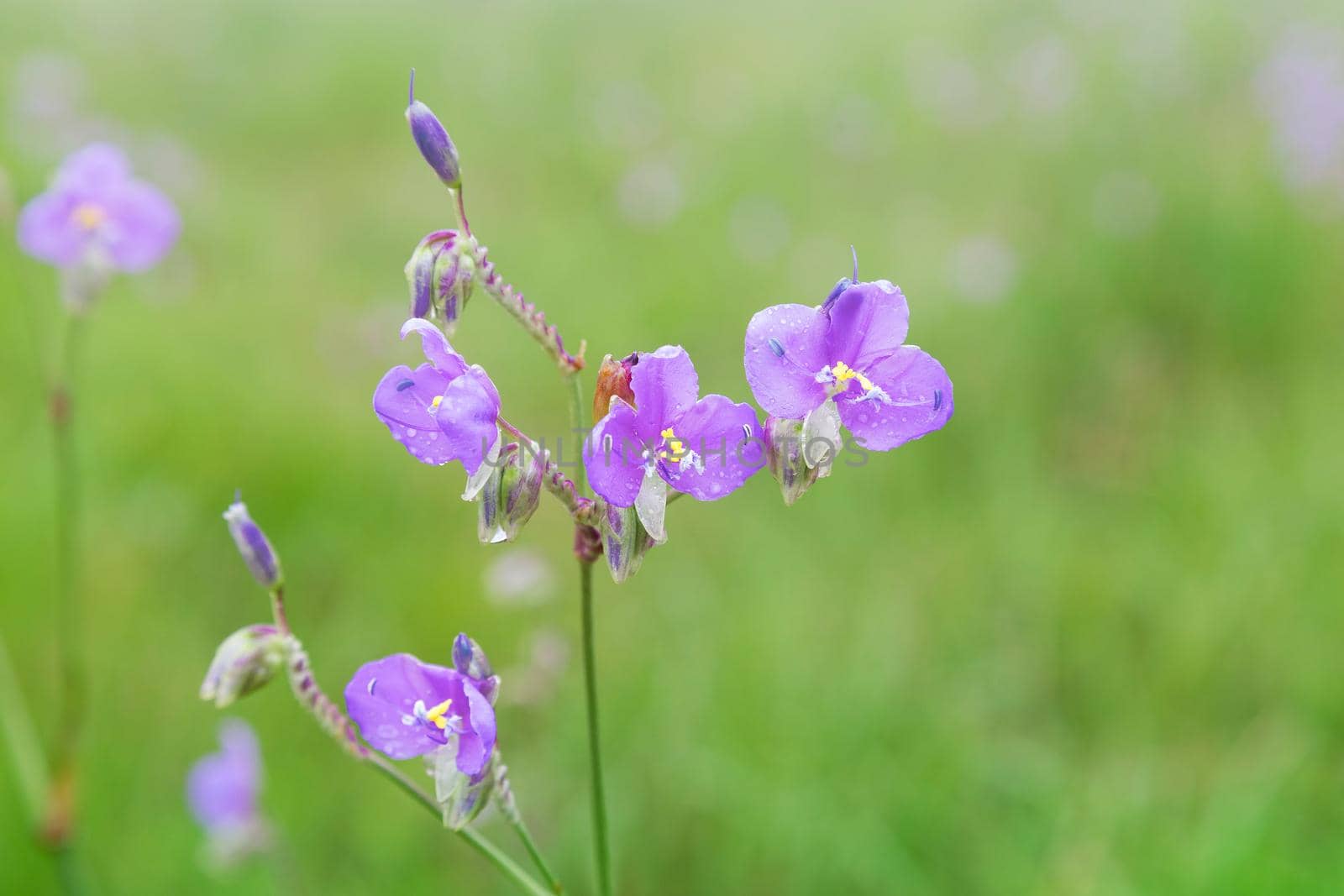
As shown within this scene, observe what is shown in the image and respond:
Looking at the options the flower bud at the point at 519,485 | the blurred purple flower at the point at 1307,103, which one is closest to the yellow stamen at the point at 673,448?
the flower bud at the point at 519,485

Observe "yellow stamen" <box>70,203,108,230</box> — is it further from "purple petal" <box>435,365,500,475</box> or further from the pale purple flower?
"purple petal" <box>435,365,500,475</box>

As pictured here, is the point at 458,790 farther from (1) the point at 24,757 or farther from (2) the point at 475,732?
(1) the point at 24,757

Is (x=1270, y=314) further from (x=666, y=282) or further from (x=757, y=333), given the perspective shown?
(x=757, y=333)

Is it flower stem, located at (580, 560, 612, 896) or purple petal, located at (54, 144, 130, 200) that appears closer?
flower stem, located at (580, 560, 612, 896)

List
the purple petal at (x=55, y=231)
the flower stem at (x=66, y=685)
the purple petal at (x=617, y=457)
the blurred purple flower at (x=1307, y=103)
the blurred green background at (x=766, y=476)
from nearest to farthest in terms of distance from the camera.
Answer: the purple petal at (x=617, y=457), the flower stem at (x=66, y=685), the purple petal at (x=55, y=231), the blurred green background at (x=766, y=476), the blurred purple flower at (x=1307, y=103)

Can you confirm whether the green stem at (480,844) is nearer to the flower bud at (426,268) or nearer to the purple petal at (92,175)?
the flower bud at (426,268)

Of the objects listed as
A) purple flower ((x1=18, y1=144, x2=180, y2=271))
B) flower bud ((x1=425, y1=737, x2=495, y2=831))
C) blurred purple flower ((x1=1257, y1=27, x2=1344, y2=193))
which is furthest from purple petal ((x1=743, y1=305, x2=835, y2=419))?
blurred purple flower ((x1=1257, y1=27, x2=1344, y2=193))
